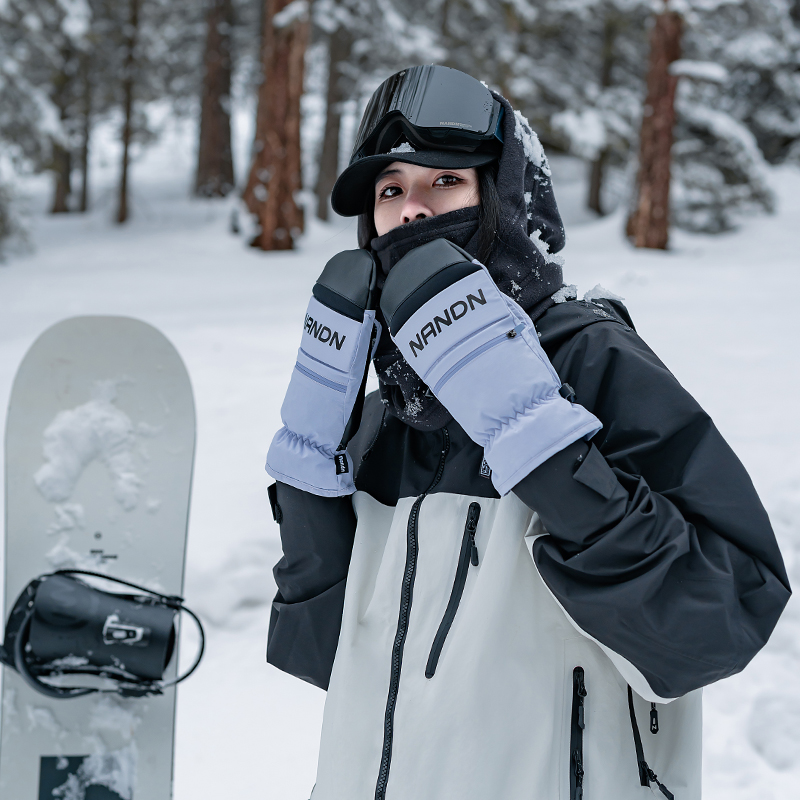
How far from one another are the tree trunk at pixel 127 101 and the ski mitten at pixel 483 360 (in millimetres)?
15033

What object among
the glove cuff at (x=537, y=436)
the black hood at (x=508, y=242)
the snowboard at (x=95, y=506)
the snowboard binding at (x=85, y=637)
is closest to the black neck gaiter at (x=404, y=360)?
the black hood at (x=508, y=242)

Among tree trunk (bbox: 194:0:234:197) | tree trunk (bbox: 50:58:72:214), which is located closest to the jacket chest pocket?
tree trunk (bbox: 50:58:72:214)

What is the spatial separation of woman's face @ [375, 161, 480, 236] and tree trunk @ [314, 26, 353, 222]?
1308 centimetres

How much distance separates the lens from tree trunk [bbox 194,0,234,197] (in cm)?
1397

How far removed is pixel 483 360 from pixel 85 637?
1.62 meters

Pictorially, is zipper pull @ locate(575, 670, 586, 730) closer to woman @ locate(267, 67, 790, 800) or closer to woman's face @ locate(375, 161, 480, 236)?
woman @ locate(267, 67, 790, 800)

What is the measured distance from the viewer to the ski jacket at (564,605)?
103cm

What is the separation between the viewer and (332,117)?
46.5ft

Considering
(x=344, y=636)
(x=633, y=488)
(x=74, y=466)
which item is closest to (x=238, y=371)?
(x=74, y=466)

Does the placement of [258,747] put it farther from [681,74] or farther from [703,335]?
[681,74]

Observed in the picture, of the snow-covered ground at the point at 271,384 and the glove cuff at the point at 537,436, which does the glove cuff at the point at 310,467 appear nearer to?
the glove cuff at the point at 537,436

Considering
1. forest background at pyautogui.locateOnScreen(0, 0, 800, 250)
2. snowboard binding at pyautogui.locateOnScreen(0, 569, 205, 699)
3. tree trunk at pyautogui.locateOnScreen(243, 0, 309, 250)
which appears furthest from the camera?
forest background at pyautogui.locateOnScreen(0, 0, 800, 250)

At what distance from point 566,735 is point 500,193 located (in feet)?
3.04

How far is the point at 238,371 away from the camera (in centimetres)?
516
